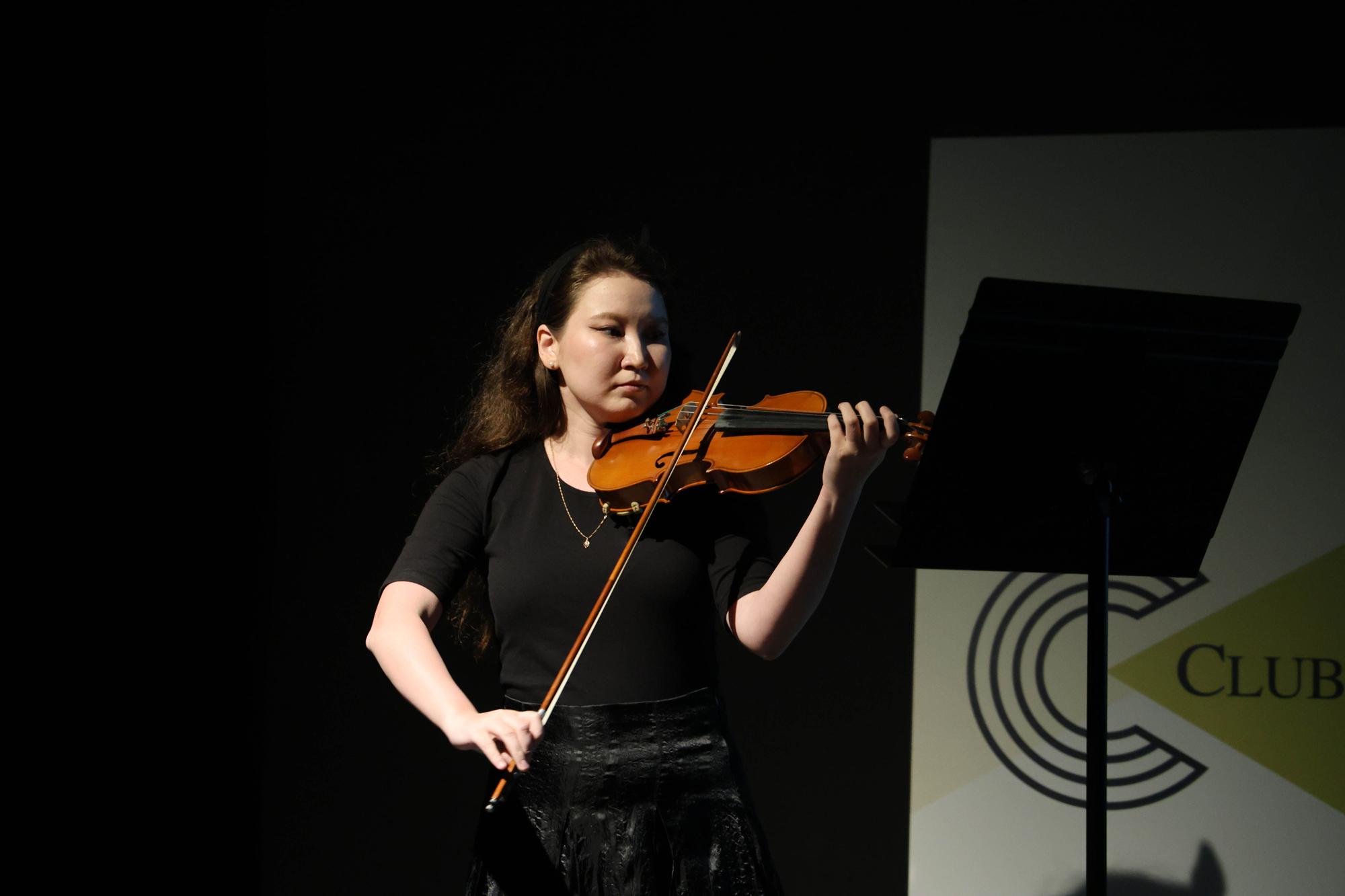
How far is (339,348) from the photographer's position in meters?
2.67

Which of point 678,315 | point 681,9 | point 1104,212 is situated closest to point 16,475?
point 678,315

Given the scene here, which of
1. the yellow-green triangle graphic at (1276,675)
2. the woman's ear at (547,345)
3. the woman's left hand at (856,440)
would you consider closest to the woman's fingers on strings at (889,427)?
the woman's left hand at (856,440)

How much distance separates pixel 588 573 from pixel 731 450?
0.84ft

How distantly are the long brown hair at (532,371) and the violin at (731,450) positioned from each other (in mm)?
192

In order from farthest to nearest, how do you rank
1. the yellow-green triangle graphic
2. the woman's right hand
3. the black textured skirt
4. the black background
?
the black background, the yellow-green triangle graphic, the black textured skirt, the woman's right hand

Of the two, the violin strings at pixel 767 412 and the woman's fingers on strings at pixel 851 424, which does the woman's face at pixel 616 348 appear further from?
the woman's fingers on strings at pixel 851 424

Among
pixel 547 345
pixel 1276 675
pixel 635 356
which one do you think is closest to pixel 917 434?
pixel 635 356

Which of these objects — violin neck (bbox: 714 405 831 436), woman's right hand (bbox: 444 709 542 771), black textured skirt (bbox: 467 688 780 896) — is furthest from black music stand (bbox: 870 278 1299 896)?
woman's right hand (bbox: 444 709 542 771)

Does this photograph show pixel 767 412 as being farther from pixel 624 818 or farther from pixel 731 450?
pixel 624 818

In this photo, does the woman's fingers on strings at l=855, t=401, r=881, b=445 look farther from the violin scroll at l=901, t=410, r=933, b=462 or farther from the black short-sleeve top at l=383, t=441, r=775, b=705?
the black short-sleeve top at l=383, t=441, r=775, b=705

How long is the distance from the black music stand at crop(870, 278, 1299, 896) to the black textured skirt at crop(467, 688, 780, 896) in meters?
0.38

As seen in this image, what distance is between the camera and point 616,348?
1669 millimetres

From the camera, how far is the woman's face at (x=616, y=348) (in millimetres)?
1669

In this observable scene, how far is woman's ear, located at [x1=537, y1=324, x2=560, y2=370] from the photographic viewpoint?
1.76 metres
